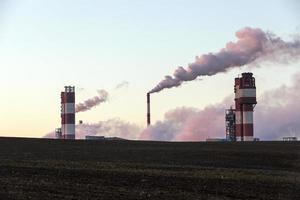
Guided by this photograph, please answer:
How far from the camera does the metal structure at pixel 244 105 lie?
98.0 meters

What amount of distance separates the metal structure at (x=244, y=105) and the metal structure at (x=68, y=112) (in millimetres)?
31774

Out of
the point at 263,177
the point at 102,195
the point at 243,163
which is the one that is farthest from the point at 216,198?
the point at 243,163

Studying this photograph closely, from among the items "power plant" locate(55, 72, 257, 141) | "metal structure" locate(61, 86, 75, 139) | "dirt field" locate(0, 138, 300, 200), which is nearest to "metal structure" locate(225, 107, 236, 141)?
"power plant" locate(55, 72, 257, 141)

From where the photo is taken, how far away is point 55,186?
1928cm

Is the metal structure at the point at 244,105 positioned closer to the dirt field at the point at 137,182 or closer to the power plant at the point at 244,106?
the power plant at the point at 244,106

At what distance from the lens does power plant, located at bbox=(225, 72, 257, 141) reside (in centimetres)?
9781

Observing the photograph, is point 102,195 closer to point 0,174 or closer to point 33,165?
point 0,174

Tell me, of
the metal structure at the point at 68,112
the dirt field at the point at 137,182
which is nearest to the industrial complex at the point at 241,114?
the metal structure at the point at 68,112

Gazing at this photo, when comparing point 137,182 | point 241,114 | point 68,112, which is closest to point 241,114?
point 241,114

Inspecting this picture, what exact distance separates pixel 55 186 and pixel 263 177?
10.7 meters

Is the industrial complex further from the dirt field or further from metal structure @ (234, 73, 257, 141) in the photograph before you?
the dirt field

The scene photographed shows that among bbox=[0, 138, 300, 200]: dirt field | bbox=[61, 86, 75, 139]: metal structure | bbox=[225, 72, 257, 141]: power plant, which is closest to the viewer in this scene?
bbox=[0, 138, 300, 200]: dirt field

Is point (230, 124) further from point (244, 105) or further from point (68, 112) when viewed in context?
point (68, 112)

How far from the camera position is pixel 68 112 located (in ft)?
366
